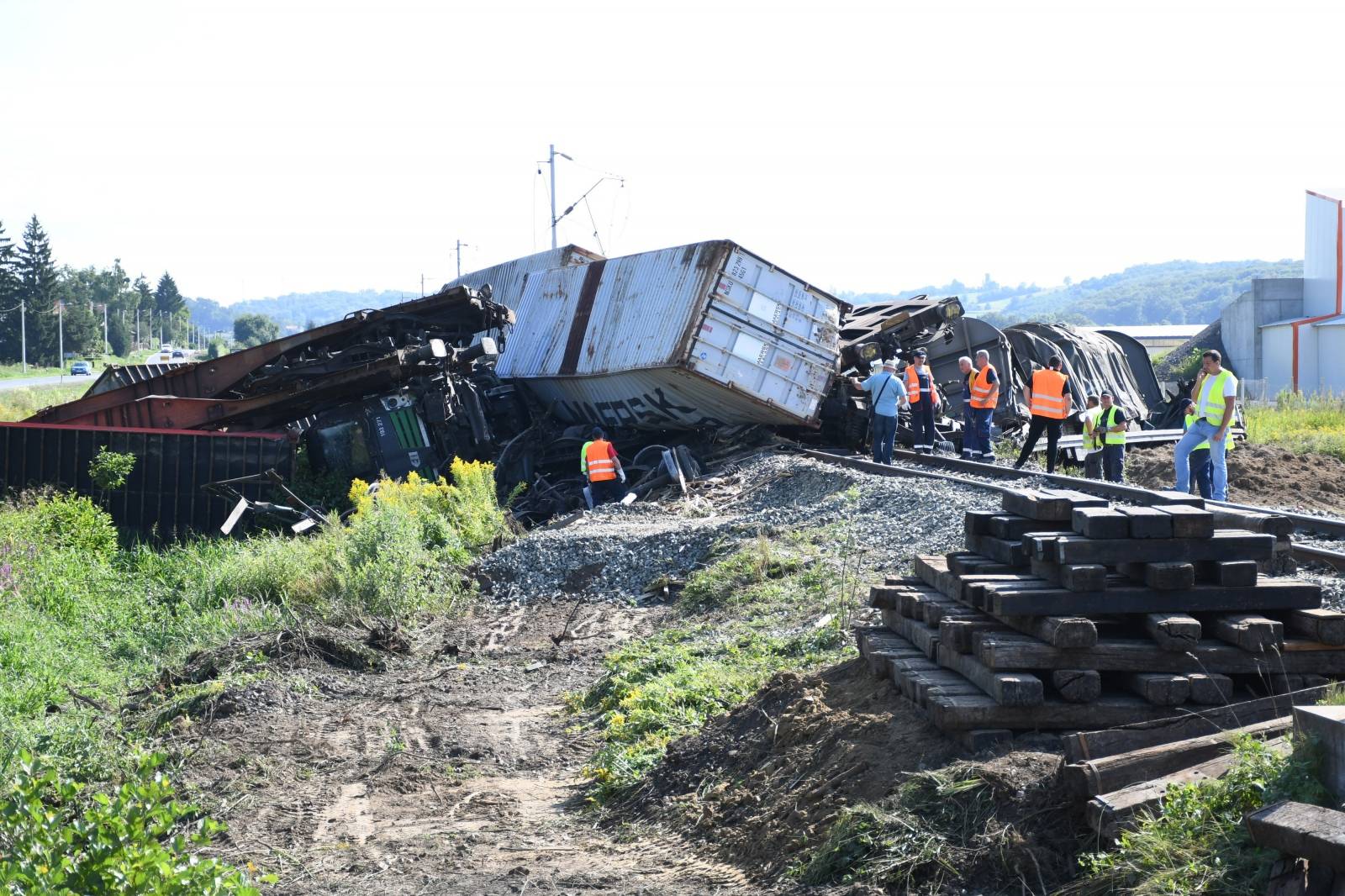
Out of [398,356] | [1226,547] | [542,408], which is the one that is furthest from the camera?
[542,408]

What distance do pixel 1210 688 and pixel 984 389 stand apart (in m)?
12.3

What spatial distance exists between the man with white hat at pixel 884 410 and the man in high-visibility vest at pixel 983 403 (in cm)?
102

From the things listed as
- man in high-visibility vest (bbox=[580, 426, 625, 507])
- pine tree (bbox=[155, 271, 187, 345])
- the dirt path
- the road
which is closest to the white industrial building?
man in high-visibility vest (bbox=[580, 426, 625, 507])

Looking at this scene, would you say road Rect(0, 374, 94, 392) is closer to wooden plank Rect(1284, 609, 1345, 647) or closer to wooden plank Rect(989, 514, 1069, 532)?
wooden plank Rect(989, 514, 1069, 532)

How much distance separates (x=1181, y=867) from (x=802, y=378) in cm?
1568

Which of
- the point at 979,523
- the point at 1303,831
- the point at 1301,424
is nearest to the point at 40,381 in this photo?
the point at 1301,424

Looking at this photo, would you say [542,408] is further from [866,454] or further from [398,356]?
[866,454]

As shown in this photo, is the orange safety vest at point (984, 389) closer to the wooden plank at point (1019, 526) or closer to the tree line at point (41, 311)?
the wooden plank at point (1019, 526)

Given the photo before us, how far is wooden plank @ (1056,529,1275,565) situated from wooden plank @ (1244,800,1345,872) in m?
1.50

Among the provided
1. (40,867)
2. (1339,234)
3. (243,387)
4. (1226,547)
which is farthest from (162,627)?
(1339,234)

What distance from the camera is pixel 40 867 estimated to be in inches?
167

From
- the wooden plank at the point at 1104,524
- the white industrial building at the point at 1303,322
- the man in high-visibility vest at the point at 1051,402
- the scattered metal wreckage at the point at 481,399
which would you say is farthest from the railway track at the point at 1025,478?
the white industrial building at the point at 1303,322

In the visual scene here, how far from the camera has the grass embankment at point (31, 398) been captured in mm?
36562

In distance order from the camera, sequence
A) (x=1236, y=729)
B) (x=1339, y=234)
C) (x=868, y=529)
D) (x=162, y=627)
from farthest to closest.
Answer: (x=1339, y=234) → (x=162, y=627) → (x=868, y=529) → (x=1236, y=729)
